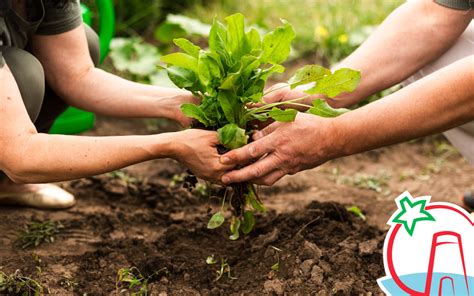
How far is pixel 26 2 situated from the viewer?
227 cm

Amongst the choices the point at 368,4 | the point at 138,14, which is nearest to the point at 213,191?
the point at 138,14

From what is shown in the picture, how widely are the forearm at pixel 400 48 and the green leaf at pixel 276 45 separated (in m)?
0.48

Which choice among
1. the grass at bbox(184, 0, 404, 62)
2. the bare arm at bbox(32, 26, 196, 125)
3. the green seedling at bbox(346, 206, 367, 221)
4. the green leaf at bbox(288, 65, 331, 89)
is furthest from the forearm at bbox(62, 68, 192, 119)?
the grass at bbox(184, 0, 404, 62)

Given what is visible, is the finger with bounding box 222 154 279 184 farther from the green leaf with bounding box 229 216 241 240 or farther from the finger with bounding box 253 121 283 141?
the green leaf with bounding box 229 216 241 240

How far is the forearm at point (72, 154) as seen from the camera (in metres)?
2.00

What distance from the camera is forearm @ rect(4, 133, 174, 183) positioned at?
200 cm

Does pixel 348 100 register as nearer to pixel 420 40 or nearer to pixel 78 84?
pixel 420 40

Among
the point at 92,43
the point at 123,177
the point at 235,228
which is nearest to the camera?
the point at 235,228

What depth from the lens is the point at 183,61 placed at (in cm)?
213

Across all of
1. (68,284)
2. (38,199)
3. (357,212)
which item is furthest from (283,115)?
(38,199)

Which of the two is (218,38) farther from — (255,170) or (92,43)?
(92,43)

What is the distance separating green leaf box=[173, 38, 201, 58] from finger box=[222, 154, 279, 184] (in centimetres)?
38

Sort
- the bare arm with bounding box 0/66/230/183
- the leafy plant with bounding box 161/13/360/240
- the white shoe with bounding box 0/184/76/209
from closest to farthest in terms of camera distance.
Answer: the bare arm with bounding box 0/66/230/183, the leafy plant with bounding box 161/13/360/240, the white shoe with bounding box 0/184/76/209

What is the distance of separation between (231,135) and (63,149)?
1.63ft
